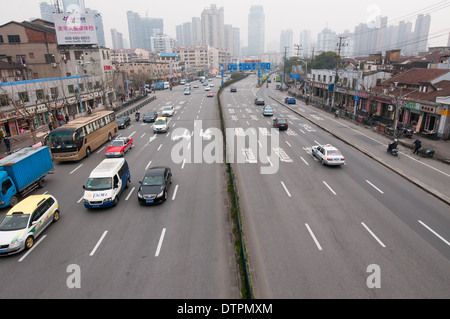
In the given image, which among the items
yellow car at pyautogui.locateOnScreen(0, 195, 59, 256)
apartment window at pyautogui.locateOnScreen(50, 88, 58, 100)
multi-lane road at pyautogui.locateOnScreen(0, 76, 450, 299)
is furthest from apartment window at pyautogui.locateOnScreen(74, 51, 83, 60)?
yellow car at pyautogui.locateOnScreen(0, 195, 59, 256)

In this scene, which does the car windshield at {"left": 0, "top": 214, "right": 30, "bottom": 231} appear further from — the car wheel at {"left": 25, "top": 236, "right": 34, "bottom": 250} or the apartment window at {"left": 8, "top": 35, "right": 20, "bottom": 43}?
the apartment window at {"left": 8, "top": 35, "right": 20, "bottom": 43}

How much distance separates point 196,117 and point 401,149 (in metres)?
30.9

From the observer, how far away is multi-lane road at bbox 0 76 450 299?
39.0 feet

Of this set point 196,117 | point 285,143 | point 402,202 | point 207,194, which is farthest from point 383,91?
point 207,194

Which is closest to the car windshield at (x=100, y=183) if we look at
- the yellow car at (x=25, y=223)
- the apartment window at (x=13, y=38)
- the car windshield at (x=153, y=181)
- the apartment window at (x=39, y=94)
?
the car windshield at (x=153, y=181)

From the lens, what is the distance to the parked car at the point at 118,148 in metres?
28.5

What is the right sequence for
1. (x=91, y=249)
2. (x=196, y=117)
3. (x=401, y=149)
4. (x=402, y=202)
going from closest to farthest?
Answer: (x=91, y=249)
(x=402, y=202)
(x=401, y=149)
(x=196, y=117)

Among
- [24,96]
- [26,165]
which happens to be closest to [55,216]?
[26,165]

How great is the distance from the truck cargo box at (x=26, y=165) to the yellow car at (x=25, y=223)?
15.1 feet

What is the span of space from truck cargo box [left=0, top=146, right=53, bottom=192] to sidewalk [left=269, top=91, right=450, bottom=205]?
90.0 feet

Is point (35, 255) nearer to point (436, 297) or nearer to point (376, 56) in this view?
point (436, 297)

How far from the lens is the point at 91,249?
1452 cm

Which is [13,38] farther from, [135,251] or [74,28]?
[135,251]

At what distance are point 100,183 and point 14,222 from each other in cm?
500
